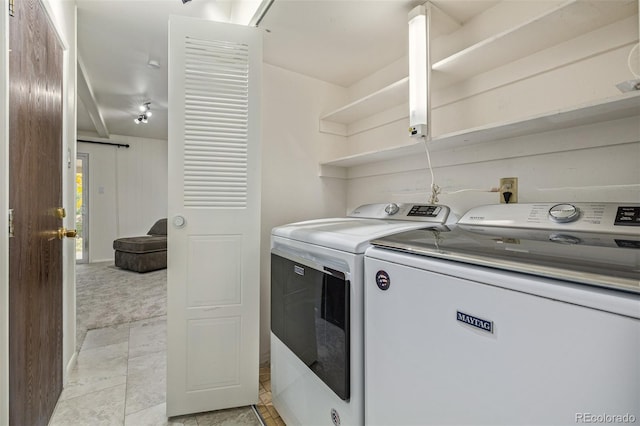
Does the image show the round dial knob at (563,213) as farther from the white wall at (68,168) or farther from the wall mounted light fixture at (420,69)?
the white wall at (68,168)

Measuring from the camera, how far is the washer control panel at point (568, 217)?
0.87m

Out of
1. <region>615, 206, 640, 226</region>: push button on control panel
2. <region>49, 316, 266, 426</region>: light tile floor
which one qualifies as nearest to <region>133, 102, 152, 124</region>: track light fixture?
<region>49, 316, 266, 426</region>: light tile floor

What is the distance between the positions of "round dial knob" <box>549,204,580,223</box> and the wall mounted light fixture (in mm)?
624

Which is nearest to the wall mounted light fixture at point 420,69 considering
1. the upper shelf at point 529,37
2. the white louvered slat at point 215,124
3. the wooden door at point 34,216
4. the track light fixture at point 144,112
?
the upper shelf at point 529,37

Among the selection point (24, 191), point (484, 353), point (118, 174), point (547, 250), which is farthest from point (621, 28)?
point (118, 174)

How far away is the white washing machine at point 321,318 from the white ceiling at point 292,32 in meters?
1.00

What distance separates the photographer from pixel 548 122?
1.10 meters

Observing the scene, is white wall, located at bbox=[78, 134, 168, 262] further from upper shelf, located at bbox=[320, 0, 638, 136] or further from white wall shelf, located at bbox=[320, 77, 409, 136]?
upper shelf, located at bbox=[320, 0, 638, 136]

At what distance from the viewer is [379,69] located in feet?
6.63

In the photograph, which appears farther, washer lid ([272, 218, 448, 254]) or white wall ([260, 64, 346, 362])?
white wall ([260, 64, 346, 362])

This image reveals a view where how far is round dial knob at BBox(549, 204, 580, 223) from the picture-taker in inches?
38.0

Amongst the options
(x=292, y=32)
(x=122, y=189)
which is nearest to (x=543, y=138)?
(x=292, y=32)

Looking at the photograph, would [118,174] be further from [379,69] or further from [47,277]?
[379,69]

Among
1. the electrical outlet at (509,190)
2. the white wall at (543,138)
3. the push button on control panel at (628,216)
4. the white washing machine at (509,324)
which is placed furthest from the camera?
the electrical outlet at (509,190)
